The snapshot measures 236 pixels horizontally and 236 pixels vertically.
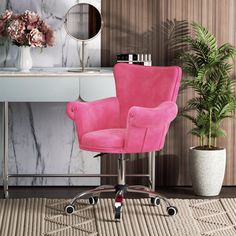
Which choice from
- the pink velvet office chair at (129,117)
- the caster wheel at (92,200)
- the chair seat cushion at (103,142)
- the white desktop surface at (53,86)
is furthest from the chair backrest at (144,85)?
the caster wheel at (92,200)

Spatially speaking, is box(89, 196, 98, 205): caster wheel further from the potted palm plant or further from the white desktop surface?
the potted palm plant

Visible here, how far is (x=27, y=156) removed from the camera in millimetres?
6105

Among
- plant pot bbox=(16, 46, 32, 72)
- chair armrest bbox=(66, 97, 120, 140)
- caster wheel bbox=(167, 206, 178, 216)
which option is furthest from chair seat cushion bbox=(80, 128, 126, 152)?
plant pot bbox=(16, 46, 32, 72)

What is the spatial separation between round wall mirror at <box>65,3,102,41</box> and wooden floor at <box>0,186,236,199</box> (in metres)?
1.17

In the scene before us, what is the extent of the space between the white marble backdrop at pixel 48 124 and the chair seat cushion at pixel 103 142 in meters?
0.97

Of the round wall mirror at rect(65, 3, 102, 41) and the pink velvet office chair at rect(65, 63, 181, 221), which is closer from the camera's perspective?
the pink velvet office chair at rect(65, 63, 181, 221)

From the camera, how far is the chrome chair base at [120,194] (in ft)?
16.7

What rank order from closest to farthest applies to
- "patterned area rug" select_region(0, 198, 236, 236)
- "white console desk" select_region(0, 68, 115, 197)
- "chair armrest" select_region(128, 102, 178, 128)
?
1. "patterned area rug" select_region(0, 198, 236, 236)
2. "chair armrest" select_region(128, 102, 178, 128)
3. "white console desk" select_region(0, 68, 115, 197)

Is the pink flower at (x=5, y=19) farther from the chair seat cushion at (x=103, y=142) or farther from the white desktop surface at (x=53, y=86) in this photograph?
the chair seat cushion at (x=103, y=142)

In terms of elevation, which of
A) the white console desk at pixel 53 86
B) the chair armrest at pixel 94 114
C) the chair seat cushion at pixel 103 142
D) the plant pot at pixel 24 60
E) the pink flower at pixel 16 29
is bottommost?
the chair seat cushion at pixel 103 142

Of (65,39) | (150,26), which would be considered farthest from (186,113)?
(65,39)

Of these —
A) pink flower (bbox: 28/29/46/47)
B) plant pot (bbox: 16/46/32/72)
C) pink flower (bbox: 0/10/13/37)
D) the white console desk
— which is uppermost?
pink flower (bbox: 0/10/13/37)

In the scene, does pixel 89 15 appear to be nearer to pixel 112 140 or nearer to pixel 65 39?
pixel 65 39

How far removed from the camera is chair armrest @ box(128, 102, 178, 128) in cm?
496
